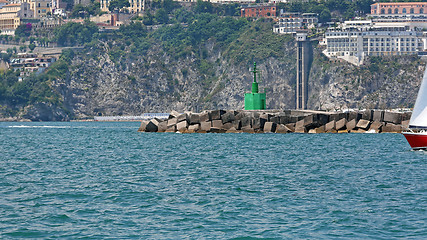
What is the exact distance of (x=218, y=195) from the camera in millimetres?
27797

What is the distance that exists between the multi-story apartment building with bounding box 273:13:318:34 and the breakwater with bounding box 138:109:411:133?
4120 inches

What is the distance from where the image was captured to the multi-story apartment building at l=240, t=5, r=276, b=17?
193 meters

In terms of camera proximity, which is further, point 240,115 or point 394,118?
point 240,115

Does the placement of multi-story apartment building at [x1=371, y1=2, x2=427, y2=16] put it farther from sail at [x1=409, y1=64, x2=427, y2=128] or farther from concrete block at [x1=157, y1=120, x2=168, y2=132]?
sail at [x1=409, y1=64, x2=427, y2=128]

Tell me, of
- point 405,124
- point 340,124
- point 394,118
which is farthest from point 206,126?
point 405,124

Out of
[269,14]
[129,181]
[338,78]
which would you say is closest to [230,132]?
[129,181]

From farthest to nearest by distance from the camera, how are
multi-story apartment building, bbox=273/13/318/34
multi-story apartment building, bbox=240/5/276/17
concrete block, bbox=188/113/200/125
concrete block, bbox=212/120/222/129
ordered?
1. multi-story apartment building, bbox=240/5/276/17
2. multi-story apartment building, bbox=273/13/318/34
3. concrete block, bbox=188/113/200/125
4. concrete block, bbox=212/120/222/129

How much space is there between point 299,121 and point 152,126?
17.5 metres

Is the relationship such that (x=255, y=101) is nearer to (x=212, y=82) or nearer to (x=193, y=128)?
(x=193, y=128)

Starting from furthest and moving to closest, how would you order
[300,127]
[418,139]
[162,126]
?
[162,126]
[300,127]
[418,139]

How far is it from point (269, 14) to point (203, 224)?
568 ft

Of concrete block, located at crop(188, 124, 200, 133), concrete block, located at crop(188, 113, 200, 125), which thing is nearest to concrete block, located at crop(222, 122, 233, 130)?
concrete block, located at crop(188, 124, 200, 133)

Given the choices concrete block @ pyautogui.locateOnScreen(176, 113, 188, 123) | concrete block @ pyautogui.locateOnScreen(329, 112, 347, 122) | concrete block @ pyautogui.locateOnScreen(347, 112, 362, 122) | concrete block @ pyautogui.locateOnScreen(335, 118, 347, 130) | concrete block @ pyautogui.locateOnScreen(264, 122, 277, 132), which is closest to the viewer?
concrete block @ pyautogui.locateOnScreen(335, 118, 347, 130)

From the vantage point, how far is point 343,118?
68812 millimetres
